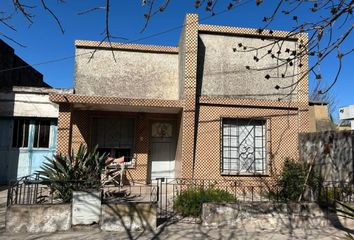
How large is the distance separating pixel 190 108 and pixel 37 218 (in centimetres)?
560

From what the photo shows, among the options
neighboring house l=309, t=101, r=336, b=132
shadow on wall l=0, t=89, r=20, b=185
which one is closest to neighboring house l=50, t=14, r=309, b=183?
neighboring house l=309, t=101, r=336, b=132

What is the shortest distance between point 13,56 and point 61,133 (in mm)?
6578

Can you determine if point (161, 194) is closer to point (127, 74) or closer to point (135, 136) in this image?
point (135, 136)

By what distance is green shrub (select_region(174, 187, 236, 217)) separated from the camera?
687 cm

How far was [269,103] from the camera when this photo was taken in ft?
35.2

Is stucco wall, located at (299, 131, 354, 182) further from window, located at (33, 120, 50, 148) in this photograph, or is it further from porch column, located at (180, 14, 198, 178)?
window, located at (33, 120, 50, 148)

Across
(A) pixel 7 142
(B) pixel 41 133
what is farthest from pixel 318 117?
(A) pixel 7 142

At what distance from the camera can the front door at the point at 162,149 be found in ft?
38.5

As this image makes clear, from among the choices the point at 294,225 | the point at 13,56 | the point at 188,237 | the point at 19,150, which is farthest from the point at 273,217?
the point at 13,56

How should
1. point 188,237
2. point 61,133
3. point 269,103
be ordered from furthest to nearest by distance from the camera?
point 269,103, point 61,133, point 188,237

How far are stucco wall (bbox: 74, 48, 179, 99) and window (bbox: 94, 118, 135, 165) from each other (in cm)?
111

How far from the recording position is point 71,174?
6.82m

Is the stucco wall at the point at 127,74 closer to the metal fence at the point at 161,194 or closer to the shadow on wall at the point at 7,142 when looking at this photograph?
the shadow on wall at the point at 7,142

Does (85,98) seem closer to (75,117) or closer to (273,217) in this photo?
(75,117)
